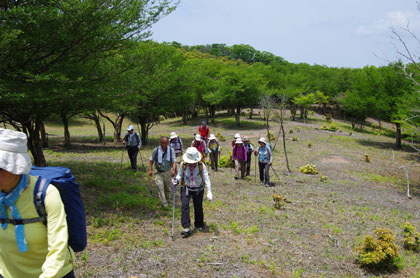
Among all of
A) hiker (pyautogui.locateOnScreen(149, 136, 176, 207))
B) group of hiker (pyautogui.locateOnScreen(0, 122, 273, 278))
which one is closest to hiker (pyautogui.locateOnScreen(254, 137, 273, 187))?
hiker (pyautogui.locateOnScreen(149, 136, 176, 207))

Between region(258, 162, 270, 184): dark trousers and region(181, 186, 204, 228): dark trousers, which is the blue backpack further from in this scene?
region(258, 162, 270, 184): dark trousers

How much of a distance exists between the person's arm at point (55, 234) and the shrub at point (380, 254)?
19.4 ft

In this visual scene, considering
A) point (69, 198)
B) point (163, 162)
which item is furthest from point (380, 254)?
point (69, 198)

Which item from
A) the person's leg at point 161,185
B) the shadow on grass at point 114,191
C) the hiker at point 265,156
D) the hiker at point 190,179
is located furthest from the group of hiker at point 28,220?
the hiker at point 265,156

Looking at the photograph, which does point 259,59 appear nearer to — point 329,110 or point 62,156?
point 329,110

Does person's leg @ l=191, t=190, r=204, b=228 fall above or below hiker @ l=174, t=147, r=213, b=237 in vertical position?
below

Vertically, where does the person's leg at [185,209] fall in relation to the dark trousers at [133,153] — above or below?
below

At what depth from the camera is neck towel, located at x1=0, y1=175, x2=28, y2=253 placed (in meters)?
2.17

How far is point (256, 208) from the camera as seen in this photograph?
927 cm

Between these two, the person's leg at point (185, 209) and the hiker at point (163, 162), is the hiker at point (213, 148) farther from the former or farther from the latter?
the person's leg at point (185, 209)

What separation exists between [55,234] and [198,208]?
5.04 m

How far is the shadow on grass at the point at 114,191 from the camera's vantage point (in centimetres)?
810

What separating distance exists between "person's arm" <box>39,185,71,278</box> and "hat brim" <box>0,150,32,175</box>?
23 cm

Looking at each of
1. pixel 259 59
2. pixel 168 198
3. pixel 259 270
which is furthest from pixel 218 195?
pixel 259 59
